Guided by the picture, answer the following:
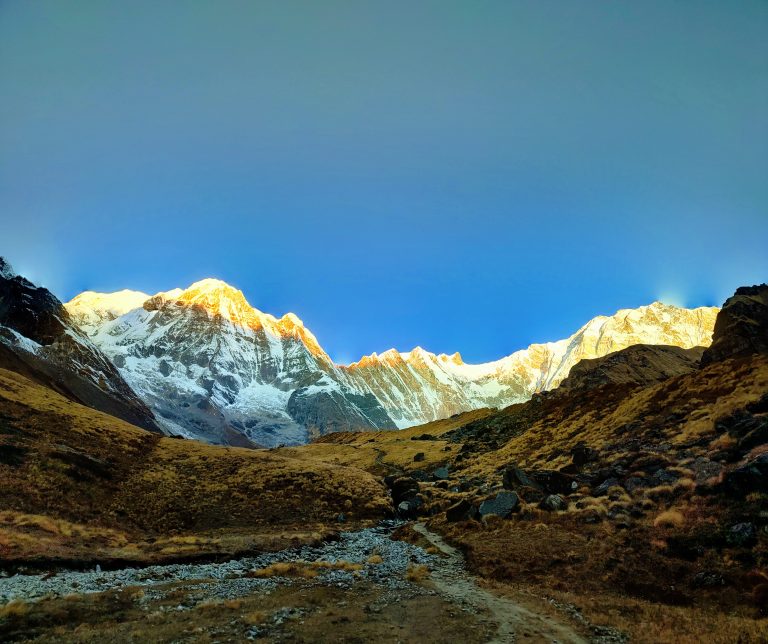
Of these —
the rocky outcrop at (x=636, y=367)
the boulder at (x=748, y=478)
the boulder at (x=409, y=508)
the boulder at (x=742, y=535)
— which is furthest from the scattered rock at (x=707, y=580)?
the rocky outcrop at (x=636, y=367)

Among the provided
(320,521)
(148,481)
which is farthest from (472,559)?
(148,481)

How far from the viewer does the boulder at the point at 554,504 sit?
34.3 metres

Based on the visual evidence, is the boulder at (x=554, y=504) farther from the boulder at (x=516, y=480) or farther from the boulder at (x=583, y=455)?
the boulder at (x=583, y=455)

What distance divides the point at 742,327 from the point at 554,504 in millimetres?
83980

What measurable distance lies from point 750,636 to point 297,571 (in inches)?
850

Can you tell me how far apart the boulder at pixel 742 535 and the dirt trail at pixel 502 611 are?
35.3 ft

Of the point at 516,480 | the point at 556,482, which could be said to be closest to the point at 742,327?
the point at 556,482

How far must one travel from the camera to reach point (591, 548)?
85.0 feet

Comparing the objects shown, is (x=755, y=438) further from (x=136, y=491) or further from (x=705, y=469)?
(x=136, y=491)

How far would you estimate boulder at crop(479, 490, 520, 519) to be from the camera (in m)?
36.3

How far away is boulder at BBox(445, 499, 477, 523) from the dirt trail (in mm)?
10037

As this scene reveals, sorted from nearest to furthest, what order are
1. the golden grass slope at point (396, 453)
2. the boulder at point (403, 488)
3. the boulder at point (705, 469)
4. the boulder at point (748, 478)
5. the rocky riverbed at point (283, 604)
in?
the rocky riverbed at point (283, 604) < the boulder at point (748, 478) < the boulder at point (705, 469) < the boulder at point (403, 488) < the golden grass slope at point (396, 453)

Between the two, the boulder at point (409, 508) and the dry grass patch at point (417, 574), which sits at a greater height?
the boulder at point (409, 508)

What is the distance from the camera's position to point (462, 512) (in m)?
40.2
